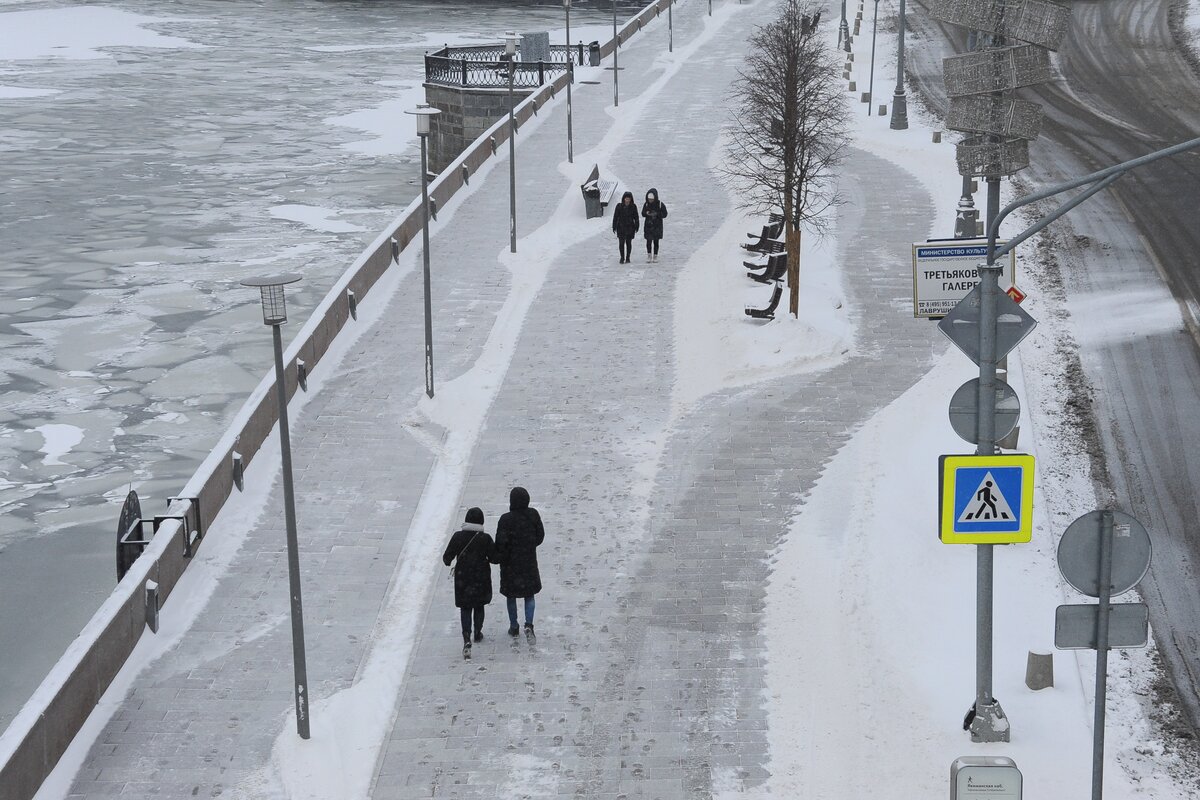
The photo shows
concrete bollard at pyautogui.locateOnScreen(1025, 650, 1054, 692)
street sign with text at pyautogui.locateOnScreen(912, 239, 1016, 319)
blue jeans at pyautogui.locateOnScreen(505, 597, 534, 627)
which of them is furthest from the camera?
street sign with text at pyautogui.locateOnScreen(912, 239, 1016, 319)

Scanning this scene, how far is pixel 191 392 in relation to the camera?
26.0 metres

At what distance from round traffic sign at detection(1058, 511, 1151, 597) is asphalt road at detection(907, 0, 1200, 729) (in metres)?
4.50

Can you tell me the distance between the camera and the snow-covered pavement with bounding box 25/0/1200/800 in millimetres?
12391

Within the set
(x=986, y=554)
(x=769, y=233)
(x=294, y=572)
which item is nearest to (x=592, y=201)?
(x=769, y=233)

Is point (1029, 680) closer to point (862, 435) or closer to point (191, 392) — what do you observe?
point (862, 435)

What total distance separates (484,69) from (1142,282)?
1125 inches

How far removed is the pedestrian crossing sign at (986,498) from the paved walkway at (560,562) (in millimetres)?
2612

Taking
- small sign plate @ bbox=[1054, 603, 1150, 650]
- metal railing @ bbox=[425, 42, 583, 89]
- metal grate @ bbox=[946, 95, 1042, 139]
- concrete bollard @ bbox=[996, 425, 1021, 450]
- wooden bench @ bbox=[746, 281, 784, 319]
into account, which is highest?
metal railing @ bbox=[425, 42, 583, 89]

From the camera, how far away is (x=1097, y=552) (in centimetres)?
915

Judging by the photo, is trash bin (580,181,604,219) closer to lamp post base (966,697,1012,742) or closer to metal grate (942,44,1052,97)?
metal grate (942,44,1052,97)

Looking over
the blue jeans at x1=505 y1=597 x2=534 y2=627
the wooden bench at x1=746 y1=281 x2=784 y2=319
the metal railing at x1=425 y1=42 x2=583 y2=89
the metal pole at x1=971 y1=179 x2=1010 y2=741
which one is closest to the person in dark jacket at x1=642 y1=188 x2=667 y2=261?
the wooden bench at x1=746 y1=281 x2=784 y2=319

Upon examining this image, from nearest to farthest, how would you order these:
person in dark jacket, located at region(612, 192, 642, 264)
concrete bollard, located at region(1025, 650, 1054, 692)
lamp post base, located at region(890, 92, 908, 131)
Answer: concrete bollard, located at region(1025, 650, 1054, 692)
person in dark jacket, located at region(612, 192, 642, 264)
lamp post base, located at region(890, 92, 908, 131)

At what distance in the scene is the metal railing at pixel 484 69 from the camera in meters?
48.8

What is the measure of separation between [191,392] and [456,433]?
26.6ft
